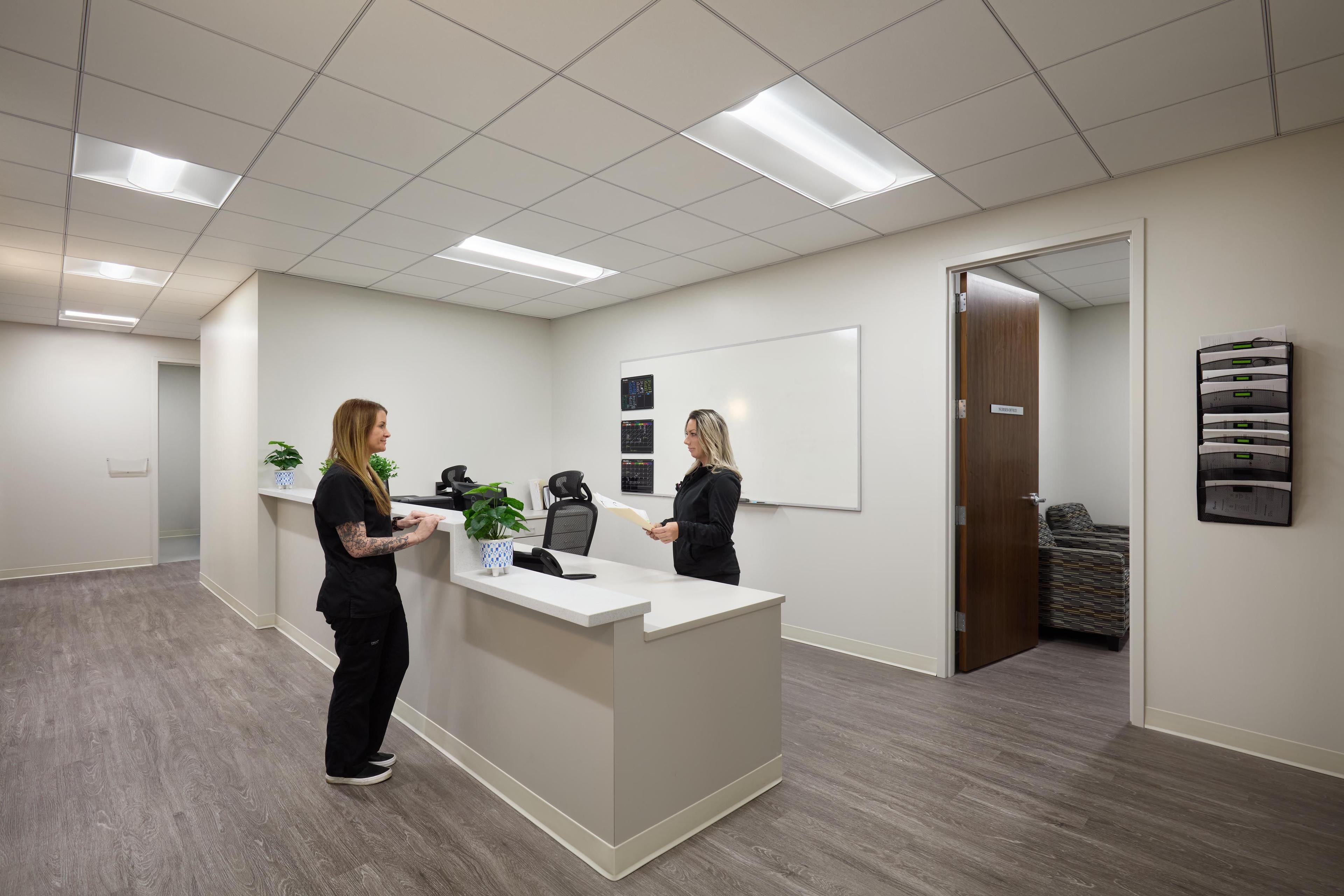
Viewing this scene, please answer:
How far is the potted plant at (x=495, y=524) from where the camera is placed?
247 centimetres

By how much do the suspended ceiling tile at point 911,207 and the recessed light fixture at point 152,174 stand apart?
310cm

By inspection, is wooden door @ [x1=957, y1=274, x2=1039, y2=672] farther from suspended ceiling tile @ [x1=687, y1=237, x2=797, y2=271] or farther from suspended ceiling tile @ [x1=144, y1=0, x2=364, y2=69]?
suspended ceiling tile @ [x1=144, y1=0, x2=364, y2=69]

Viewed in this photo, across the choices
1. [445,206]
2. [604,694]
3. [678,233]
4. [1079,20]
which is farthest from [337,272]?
[1079,20]

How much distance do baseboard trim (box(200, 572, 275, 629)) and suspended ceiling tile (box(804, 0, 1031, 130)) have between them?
5.06 m

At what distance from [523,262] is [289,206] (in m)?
1.60

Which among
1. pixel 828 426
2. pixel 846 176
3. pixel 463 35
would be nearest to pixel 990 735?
pixel 828 426

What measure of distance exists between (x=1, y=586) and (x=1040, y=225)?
9.12m

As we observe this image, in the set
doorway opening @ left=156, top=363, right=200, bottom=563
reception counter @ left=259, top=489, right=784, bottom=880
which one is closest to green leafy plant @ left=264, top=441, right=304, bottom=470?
reception counter @ left=259, top=489, right=784, bottom=880

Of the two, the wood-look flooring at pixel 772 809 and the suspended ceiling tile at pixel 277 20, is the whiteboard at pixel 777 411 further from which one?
the suspended ceiling tile at pixel 277 20

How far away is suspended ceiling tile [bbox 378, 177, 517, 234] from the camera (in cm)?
334

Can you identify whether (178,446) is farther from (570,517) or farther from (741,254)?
(741,254)

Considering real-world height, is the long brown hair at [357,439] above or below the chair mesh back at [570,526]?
above

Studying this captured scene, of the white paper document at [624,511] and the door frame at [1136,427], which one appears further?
the door frame at [1136,427]

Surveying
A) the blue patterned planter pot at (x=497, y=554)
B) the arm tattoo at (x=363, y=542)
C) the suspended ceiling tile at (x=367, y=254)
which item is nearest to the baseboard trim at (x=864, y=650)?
the blue patterned planter pot at (x=497, y=554)
